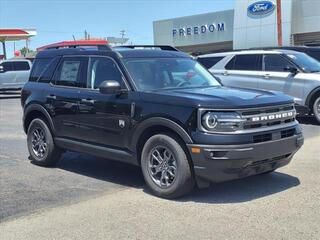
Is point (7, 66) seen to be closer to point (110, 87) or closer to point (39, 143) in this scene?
point (39, 143)

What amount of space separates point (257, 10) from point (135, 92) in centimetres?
2971

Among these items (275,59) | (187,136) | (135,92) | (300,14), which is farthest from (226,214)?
(300,14)

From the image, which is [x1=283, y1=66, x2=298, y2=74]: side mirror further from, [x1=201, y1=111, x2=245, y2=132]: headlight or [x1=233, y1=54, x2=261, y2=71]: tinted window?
[x1=201, y1=111, x2=245, y2=132]: headlight

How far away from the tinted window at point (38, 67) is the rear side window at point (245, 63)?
6618 mm

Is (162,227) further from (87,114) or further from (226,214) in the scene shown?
(87,114)

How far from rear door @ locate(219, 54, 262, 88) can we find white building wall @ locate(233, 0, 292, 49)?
66.7 feet

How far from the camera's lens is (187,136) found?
19.5 feet

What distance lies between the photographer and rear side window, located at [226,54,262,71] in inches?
530

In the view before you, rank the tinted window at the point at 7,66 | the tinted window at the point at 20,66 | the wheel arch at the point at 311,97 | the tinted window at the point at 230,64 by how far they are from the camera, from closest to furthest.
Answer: the wheel arch at the point at 311,97 < the tinted window at the point at 230,64 < the tinted window at the point at 7,66 < the tinted window at the point at 20,66

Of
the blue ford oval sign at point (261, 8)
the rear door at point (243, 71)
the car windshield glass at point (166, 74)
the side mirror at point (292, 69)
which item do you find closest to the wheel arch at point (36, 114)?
the car windshield glass at point (166, 74)

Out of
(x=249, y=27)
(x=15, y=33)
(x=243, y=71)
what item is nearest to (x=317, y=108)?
(x=243, y=71)

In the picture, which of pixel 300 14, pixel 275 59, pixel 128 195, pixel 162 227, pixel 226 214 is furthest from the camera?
pixel 300 14

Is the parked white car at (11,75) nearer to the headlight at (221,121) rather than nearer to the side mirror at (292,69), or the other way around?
the side mirror at (292,69)

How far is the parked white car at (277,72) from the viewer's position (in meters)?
12.3
